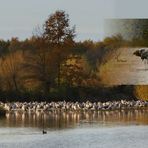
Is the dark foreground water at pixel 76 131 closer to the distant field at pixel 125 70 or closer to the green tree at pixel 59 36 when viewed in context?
the distant field at pixel 125 70

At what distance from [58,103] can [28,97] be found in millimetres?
571

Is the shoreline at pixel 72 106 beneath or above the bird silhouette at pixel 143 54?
beneath

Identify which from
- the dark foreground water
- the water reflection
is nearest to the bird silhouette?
the water reflection

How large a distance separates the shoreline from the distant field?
0.38 meters

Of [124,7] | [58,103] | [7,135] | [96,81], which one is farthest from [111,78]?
[7,135]

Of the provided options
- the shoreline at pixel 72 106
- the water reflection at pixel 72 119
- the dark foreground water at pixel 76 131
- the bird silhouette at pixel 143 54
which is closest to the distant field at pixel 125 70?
the bird silhouette at pixel 143 54

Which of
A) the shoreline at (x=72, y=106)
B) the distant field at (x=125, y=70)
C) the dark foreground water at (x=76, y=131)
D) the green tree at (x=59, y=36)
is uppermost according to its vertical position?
the green tree at (x=59, y=36)

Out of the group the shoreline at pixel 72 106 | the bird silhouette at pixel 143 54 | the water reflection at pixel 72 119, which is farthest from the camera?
the bird silhouette at pixel 143 54

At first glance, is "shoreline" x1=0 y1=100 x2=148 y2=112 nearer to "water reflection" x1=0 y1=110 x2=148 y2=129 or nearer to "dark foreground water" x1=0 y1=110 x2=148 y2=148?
"water reflection" x1=0 y1=110 x2=148 y2=129

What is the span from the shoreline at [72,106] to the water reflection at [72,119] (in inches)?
5.5

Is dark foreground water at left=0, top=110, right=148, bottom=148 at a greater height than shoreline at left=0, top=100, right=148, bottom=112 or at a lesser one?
lesser

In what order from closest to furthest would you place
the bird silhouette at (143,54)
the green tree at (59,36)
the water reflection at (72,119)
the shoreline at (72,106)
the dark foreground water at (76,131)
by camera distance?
1. the dark foreground water at (76,131)
2. the water reflection at (72,119)
3. the shoreline at (72,106)
4. the bird silhouette at (143,54)
5. the green tree at (59,36)

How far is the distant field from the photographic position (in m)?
11.8

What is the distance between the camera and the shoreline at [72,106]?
1137cm
